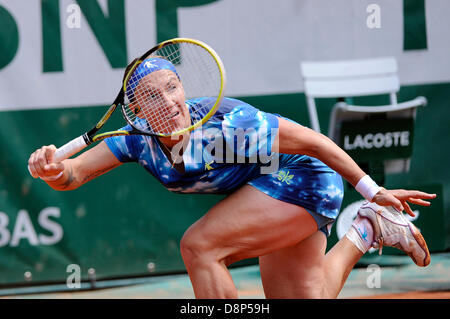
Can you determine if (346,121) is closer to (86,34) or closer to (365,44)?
(365,44)

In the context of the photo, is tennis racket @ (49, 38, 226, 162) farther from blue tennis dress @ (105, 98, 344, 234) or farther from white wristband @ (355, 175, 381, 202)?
white wristband @ (355, 175, 381, 202)

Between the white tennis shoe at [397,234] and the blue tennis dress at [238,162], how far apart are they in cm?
41

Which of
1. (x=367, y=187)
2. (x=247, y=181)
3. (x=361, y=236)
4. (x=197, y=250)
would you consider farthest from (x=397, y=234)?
(x=197, y=250)

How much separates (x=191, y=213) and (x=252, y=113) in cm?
211

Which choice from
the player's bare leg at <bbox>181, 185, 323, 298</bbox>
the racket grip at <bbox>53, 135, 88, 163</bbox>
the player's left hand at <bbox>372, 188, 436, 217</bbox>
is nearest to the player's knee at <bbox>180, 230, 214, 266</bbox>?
the player's bare leg at <bbox>181, 185, 323, 298</bbox>

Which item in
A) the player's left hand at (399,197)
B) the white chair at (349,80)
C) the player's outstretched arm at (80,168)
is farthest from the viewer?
the white chair at (349,80)

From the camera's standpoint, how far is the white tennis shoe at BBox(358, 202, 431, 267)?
9.62ft

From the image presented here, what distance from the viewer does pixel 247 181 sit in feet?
8.42

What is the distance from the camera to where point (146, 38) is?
171 inches

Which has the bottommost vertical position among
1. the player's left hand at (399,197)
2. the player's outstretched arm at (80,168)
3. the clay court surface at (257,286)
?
the clay court surface at (257,286)

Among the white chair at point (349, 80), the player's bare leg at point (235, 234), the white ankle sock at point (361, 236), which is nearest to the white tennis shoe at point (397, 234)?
the white ankle sock at point (361, 236)

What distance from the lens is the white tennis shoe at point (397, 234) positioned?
2934 mm

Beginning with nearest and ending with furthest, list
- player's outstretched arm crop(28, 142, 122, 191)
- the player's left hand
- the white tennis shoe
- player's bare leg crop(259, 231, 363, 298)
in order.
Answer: the player's left hand → player's outstretched arm crop(28, 142, 122, 191) → player's bare leg crop(259, 231, 363, 298) → the white tennis shoe

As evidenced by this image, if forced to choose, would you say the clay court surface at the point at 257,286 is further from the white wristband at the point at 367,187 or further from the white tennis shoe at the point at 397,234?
the white wristband at the point at 367,187
